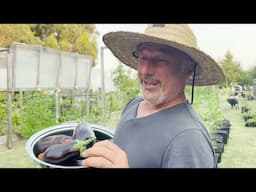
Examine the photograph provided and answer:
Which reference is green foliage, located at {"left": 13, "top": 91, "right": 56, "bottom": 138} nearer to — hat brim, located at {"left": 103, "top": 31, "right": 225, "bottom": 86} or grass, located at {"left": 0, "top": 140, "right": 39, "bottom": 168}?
grass, located at {"left": 0, "top": 140, "right": 39, "bottom": 168}

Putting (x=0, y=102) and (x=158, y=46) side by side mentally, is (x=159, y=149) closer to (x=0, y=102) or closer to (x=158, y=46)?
(x=158, y=46)

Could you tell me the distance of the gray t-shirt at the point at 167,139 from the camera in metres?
1.41

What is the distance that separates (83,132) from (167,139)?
699 mm

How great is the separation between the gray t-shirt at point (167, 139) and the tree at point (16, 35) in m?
0.80

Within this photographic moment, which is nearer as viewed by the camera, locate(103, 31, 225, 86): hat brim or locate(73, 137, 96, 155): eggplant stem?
locate(103, 31, 225, 86): hat brim

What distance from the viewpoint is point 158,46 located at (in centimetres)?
167

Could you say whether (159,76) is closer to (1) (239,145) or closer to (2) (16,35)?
(1) (239,145)

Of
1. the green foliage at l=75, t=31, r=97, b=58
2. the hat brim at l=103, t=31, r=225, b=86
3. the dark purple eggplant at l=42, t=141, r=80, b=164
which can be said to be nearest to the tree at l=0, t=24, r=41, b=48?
the green foliage at l=75, t=31, r=97, b=58

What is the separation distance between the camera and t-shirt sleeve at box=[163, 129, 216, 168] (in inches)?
54.8

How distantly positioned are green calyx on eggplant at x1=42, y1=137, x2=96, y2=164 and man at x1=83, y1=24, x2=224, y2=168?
16cm

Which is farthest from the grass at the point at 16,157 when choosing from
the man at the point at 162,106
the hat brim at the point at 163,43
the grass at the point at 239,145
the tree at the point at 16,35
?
the grass at the point at 239,145

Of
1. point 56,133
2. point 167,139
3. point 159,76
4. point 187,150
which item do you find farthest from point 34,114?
point 187,150
